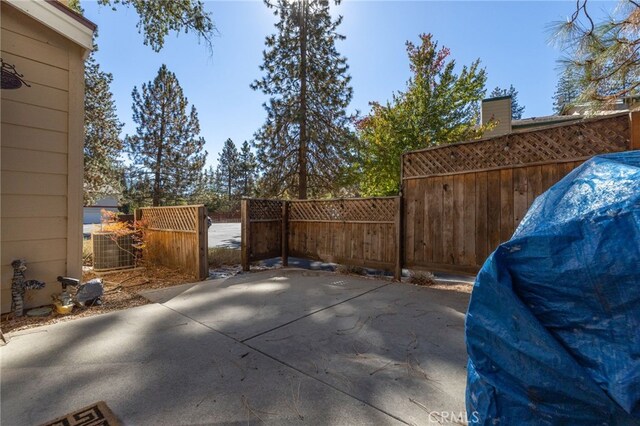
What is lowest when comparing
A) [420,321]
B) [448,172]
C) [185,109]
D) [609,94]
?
[420,321]

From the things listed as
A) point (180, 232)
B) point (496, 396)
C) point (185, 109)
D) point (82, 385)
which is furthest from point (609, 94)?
point (185, 109)

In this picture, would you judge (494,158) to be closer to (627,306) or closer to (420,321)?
(420,321)

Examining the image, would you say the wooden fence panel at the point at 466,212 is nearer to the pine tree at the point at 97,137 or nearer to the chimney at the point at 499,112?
the chimney at the point at 499,112

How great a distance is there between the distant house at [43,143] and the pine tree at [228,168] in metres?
34.9

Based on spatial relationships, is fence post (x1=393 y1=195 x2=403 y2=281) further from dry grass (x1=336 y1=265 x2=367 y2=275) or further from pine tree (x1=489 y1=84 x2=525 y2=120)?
→ pine tree (x1=489 y1=84 x2=525 y2=120)

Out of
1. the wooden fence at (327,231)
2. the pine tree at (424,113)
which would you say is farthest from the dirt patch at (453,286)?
the pine tree at (424,113)

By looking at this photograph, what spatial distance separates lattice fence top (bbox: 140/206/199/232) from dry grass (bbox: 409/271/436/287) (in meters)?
3.86

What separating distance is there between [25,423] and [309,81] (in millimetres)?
10016

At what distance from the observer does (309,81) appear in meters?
9.68

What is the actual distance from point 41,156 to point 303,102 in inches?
292

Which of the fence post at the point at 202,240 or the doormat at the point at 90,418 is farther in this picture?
the fence post at the point at 202,240

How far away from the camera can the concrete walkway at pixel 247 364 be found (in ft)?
5.30

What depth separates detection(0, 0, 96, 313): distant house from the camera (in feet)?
10.2

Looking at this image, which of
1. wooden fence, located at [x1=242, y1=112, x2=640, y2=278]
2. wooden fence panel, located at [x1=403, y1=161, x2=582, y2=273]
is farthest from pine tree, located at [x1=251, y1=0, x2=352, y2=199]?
wooden fence panel, located at [x1=403, y1=161, x2=582, y2=273]
